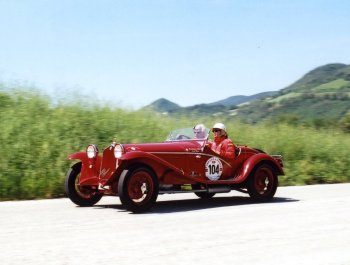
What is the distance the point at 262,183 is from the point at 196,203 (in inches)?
50.3

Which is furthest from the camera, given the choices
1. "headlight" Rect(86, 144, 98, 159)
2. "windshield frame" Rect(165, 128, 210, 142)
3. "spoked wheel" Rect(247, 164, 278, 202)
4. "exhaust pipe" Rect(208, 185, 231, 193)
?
"spoked wheel" Rect(247, 164, 278, 202)

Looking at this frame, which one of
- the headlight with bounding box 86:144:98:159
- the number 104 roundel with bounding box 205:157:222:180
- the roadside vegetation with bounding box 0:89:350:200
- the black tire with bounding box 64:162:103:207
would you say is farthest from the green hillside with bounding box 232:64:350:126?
the headlight with bounding box 86:144:98:159

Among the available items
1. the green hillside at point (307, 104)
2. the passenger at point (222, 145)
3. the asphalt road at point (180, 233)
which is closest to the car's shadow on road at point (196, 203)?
the asphalt road at point (180, 233)

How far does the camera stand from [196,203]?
32.5 feet

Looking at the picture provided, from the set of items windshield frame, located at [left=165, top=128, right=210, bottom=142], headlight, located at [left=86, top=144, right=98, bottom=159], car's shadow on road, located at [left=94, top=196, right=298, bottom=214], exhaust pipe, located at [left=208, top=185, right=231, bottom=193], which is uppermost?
windshield frame, located at [left=165, top=128, right=210, bottom=142]

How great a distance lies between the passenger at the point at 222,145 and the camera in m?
9.76

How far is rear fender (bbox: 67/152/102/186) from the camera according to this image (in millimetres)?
9031

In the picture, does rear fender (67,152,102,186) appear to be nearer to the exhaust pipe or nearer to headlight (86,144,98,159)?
headlight (86,144,98,159)

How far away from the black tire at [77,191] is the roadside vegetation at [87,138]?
6.17 feet

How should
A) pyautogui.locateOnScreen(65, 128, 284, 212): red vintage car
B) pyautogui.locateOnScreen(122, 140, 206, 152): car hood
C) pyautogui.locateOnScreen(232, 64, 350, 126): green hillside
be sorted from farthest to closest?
pyautogui.locateOnScreen(232, 64, 350, 126): green hillside
pyautogui.locateOnScreen(122, 140, 206, 152): car hood
pyautogui.locateOnScreen(65, 128, 284, 212): red vintage car

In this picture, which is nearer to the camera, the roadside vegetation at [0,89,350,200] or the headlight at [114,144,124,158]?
the headlight at [114,144,124,158]

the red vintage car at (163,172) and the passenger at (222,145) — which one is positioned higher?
the passenger at (222,145)

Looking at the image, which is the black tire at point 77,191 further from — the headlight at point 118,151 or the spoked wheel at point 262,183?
the spoked wheel at point 262,183

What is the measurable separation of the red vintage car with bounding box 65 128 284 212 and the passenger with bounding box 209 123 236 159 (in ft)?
0.37
